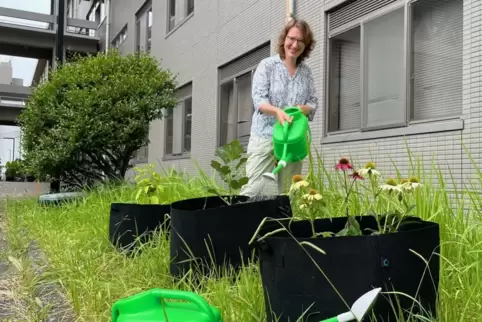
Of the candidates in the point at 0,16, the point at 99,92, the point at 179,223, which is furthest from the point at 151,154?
the point at 179,223

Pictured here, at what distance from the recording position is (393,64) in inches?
188

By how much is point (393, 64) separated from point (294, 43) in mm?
1971

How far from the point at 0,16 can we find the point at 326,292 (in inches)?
694

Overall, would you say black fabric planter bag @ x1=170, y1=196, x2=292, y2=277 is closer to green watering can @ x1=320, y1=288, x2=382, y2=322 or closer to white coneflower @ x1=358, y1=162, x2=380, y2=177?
white coneflower @ x1=358, y1=162, x2=380, y2=177

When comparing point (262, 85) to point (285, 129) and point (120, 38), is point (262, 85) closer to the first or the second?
point (285, 129)

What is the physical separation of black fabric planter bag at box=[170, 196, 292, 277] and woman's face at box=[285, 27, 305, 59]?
119cm

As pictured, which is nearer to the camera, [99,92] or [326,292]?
[326,292]

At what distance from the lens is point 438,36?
4324 mm

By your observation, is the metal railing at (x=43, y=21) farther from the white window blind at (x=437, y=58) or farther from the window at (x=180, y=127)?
the white window blind at (x=437, y=58)

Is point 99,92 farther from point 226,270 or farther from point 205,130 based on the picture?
point 226,270

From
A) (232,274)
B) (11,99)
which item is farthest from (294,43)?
(11,99)

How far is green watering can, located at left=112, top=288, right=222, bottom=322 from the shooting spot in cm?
128

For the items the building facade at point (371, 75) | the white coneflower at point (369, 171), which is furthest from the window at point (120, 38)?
the white coneflower at point (369, 171)

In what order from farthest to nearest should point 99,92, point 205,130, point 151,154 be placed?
point 151,154, point 205,130, point 99,92
